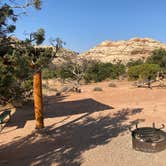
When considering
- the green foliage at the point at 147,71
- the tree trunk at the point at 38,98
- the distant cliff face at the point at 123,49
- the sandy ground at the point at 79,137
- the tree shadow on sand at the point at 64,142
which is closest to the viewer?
the sandy ground at the point at 79,137

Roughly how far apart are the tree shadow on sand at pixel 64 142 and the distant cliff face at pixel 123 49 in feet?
199

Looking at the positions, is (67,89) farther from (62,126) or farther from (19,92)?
(19,92)

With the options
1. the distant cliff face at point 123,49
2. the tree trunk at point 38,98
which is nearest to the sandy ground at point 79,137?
the tree trunk at point 38,98

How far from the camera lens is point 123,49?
83000mm

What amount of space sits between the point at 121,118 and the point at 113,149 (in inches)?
170

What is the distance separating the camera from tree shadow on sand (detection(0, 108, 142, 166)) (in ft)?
28.1

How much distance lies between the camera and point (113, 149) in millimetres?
8953

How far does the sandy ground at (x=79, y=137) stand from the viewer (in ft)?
27.1

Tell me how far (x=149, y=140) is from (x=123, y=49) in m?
75.7

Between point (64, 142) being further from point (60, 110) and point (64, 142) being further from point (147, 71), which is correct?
point (147, 71)

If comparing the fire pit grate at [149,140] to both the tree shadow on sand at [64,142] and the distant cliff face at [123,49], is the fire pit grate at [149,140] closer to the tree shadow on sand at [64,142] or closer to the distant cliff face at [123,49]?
the tree shadow on sand at [64,142]

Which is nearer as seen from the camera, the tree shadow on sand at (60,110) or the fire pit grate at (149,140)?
the fire pit grate at (149,140)

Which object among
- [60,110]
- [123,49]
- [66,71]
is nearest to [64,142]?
[60,110]

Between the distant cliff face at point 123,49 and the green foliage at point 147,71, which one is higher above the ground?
the distant cliff face at point 123,49
